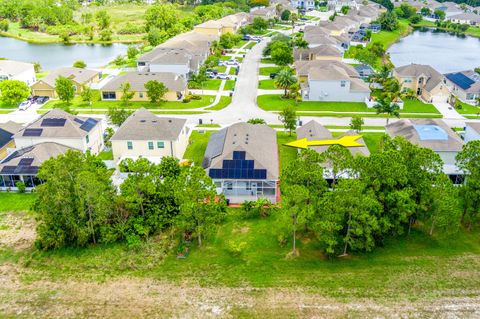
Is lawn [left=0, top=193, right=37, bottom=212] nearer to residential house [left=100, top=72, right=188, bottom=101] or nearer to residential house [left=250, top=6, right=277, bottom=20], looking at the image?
residential house [left=100, top=72, right=188, bottom=101]

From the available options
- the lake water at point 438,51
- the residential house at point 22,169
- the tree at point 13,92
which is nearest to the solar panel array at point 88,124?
the residential house at point 22,169

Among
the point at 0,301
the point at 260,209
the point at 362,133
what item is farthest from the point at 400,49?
the point at 0,301

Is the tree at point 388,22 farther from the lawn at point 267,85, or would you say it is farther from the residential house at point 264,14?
the lawn at point 267,85

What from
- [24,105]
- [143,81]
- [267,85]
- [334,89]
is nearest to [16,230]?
[24,105]

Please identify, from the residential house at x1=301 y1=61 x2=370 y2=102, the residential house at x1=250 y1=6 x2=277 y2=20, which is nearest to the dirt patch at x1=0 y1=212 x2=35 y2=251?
the residential house at x1=301 y1=61 x2=370 y2=102

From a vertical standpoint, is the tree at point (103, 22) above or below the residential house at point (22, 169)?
above

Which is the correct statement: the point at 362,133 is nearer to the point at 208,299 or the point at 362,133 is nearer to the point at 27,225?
the point at 208,299
